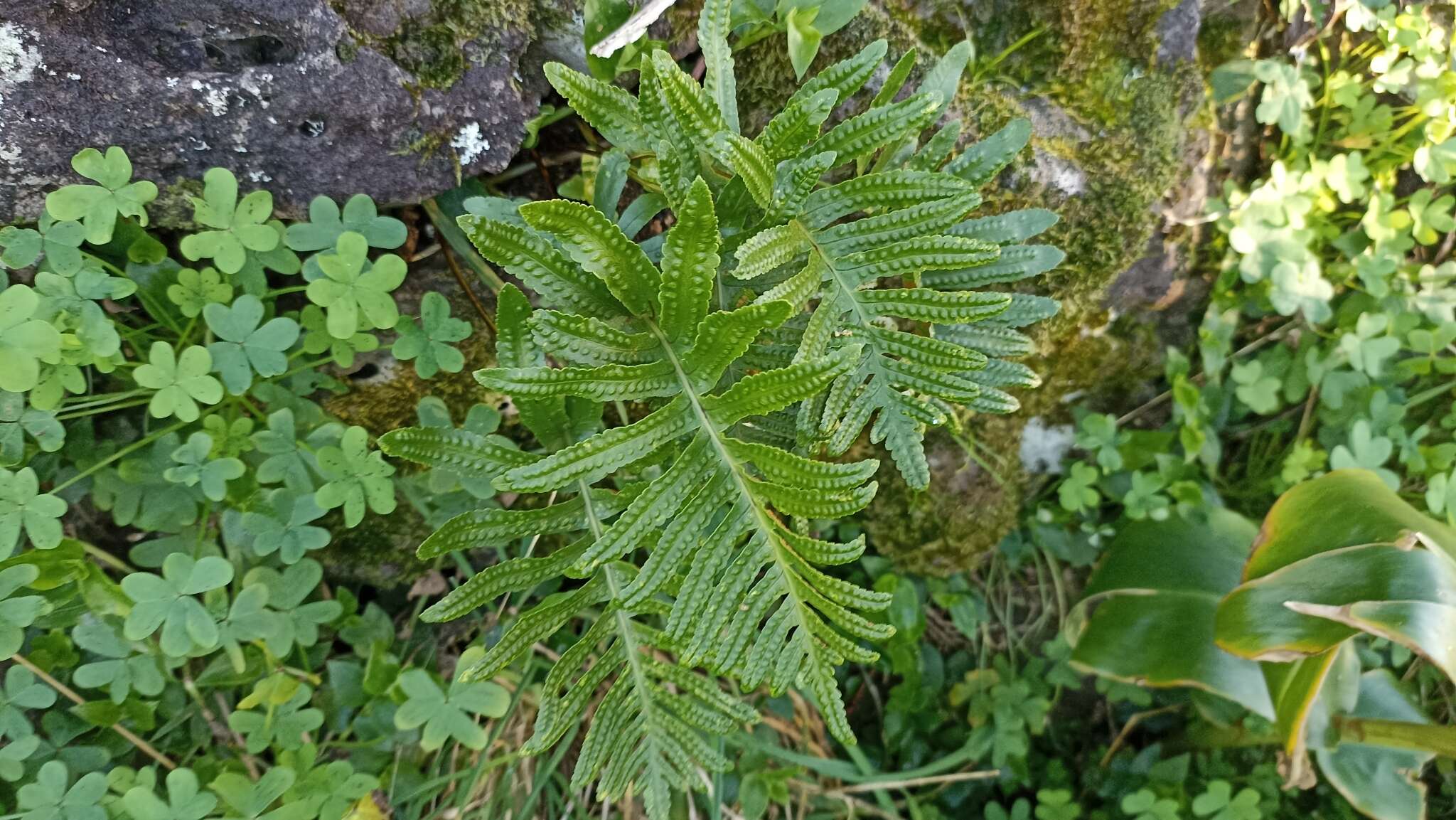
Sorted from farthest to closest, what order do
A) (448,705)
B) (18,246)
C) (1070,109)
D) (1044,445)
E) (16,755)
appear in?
(1044,445)
(1070,109)
(448,705)
(16,755)
(18,246)

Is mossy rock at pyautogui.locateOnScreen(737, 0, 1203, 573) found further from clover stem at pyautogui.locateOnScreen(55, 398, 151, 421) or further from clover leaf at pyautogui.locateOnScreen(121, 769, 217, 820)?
clover leaf at pyautogui.locateOnScreen(121, 769, 217, 820)

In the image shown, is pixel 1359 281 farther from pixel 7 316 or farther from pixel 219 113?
pixel 7 316

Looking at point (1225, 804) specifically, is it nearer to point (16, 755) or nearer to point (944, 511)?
point (944, 511)

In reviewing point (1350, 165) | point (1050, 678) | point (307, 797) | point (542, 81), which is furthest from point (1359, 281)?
point (307, 797)

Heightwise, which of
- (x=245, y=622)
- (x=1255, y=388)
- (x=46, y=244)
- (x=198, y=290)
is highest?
(x=46, y=244)

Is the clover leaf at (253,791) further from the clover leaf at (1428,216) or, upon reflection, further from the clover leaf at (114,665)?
the clover leaf at (1428,216)

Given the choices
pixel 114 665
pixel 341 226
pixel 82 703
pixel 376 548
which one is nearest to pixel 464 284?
pixel 341 226
